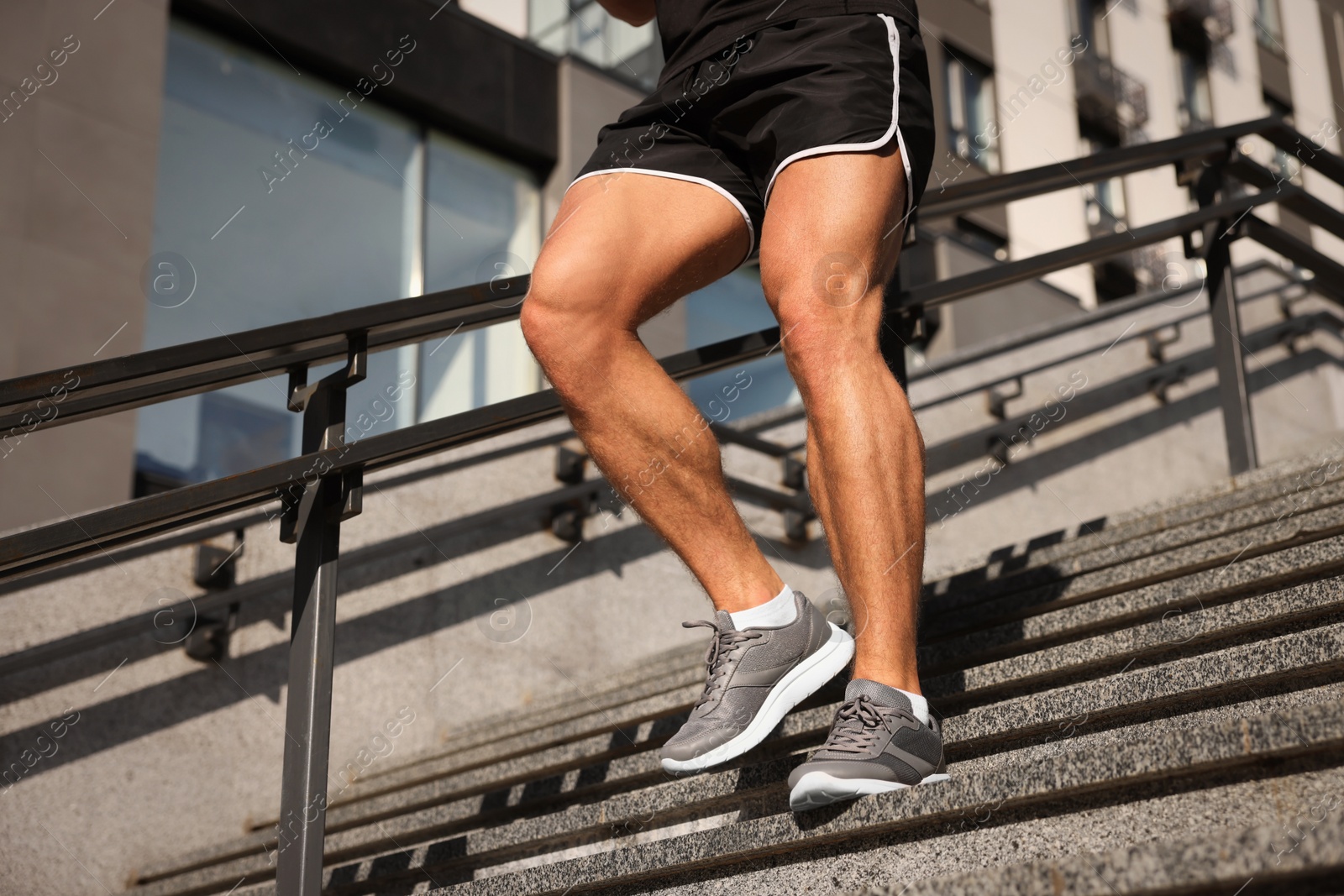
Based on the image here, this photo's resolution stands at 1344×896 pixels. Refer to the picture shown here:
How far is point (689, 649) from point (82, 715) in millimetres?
1908

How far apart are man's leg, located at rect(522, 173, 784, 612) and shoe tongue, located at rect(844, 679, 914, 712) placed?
277 mm

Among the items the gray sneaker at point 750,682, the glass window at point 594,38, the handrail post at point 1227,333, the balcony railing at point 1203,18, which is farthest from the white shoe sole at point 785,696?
the balcony railing at point 1203,18

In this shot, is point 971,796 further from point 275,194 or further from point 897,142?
point 275,194

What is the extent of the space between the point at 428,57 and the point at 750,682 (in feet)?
24.7

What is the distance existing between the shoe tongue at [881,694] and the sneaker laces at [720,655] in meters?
0.22

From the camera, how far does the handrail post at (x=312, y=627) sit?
209 cm

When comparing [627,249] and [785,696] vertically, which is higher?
[627,249]

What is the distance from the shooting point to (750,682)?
6.39ft

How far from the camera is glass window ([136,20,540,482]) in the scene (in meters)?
6.72

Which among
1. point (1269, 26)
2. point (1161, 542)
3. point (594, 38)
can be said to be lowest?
point (1161, 542)

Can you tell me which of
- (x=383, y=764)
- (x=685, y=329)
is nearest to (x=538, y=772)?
(x=383, y=764)

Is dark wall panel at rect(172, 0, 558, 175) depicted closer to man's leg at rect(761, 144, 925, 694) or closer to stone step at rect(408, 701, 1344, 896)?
man's leg at rect(761, 144, 925, 694)

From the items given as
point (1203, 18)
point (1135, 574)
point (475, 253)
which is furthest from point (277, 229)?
point (1203, 18)

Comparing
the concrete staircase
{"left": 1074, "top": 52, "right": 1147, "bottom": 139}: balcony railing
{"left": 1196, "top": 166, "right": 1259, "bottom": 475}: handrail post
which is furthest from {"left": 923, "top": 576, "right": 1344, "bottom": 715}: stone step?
{"left": 1074, "top": 52, "right": 1147, "bottom": 139}: balcony railing
